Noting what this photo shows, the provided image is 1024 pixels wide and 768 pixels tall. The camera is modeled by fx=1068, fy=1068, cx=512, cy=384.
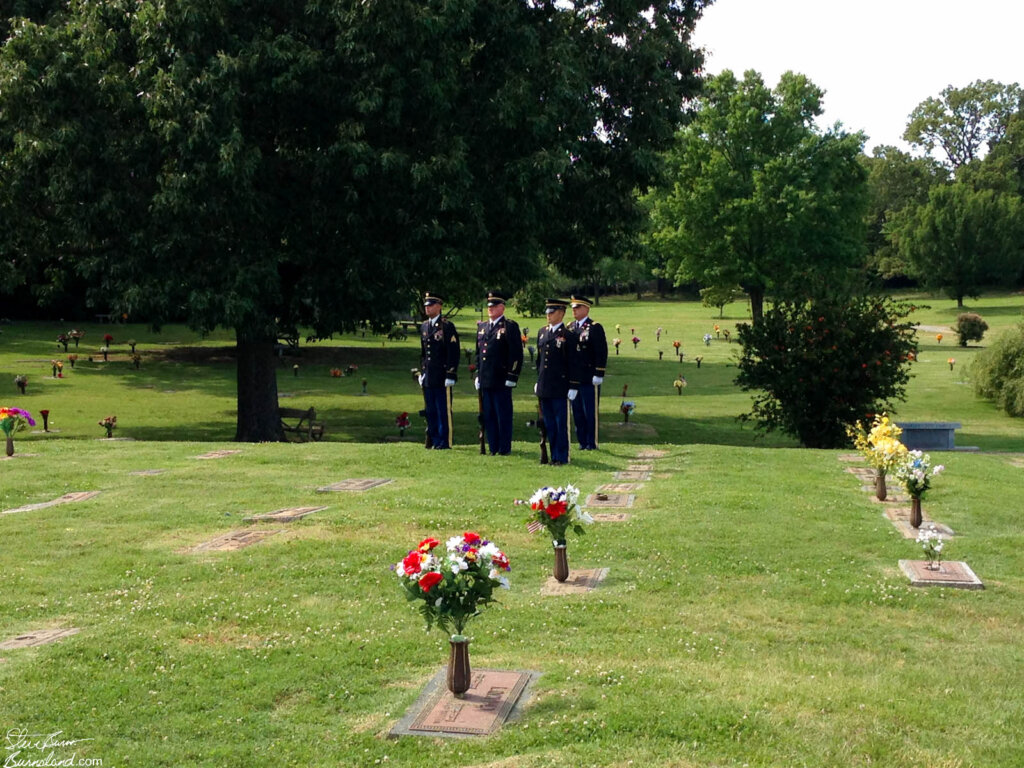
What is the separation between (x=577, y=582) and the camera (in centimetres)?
921

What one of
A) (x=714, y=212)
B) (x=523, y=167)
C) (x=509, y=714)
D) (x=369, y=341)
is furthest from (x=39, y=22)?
(x=714, y=212)

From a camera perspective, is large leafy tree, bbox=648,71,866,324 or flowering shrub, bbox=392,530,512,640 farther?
large leafy tree, bbox=648,71,866,324

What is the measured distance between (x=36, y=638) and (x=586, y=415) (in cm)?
1115

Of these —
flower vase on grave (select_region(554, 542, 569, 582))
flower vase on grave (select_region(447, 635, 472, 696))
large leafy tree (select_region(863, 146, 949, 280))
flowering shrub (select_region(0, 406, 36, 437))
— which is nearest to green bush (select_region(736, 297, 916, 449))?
flower vase on grave (select_region(554, 542, 569, 582))

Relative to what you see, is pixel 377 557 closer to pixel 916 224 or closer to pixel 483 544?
pixel 483 544

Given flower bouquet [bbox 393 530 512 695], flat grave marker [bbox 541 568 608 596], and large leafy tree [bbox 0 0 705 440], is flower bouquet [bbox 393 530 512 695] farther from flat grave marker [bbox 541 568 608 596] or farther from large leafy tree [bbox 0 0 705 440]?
large leafy tree [bbox 0 0 705 440]

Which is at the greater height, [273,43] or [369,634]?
[273,43]

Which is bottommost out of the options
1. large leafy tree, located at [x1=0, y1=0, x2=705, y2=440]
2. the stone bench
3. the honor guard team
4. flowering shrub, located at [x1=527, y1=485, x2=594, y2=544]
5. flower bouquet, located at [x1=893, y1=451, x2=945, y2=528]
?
the stone bench

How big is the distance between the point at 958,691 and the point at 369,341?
49.5m

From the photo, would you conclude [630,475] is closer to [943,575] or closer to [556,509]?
[943,575]

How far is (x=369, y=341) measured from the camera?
54.9 metres

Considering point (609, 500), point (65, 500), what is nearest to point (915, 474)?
point (609, 500)

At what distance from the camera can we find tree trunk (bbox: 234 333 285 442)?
23.3 metres

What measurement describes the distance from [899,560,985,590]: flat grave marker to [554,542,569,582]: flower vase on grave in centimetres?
303
